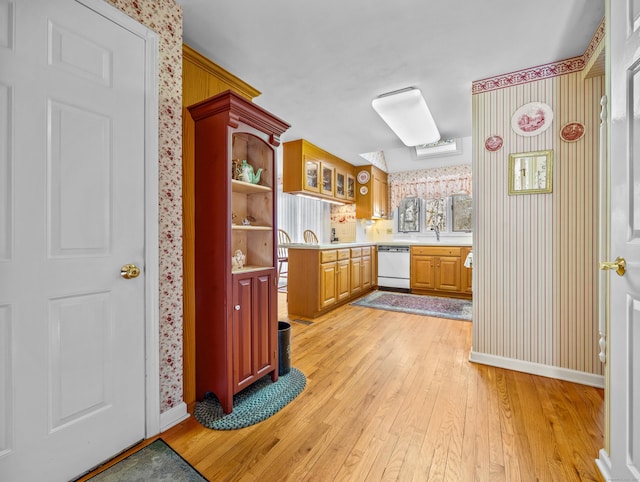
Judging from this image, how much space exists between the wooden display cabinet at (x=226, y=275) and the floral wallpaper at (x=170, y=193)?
157 mm

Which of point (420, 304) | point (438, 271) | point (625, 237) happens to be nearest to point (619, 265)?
point (625, 237)

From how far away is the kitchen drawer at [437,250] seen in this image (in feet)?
16.1

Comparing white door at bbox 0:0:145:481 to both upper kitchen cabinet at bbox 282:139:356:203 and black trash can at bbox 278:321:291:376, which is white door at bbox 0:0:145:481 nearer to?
black trash can at bbox 278:321:291:376

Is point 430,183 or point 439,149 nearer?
point 439,149

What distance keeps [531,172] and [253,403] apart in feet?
8.46

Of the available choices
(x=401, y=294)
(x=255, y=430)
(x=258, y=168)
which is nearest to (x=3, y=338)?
(x=255, y=430)

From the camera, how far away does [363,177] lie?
18.0 ft

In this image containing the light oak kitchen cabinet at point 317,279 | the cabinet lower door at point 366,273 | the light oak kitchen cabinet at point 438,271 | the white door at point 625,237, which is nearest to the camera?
the white door at point 625,237

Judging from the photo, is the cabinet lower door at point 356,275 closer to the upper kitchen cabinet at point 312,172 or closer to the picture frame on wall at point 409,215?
the upper kitchen cabinet at point 312,172

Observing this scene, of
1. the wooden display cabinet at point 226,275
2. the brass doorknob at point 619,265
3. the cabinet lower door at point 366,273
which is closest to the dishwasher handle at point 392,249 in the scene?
the cabinet lower door at point 366,273

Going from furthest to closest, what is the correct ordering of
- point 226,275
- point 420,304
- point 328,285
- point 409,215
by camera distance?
point 409,215 → point 420,304 → point 328,285 → point 226,275

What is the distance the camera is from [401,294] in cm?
509

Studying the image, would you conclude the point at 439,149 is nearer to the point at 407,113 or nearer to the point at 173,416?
the point at 407,113

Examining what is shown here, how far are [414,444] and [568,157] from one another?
222 cm
